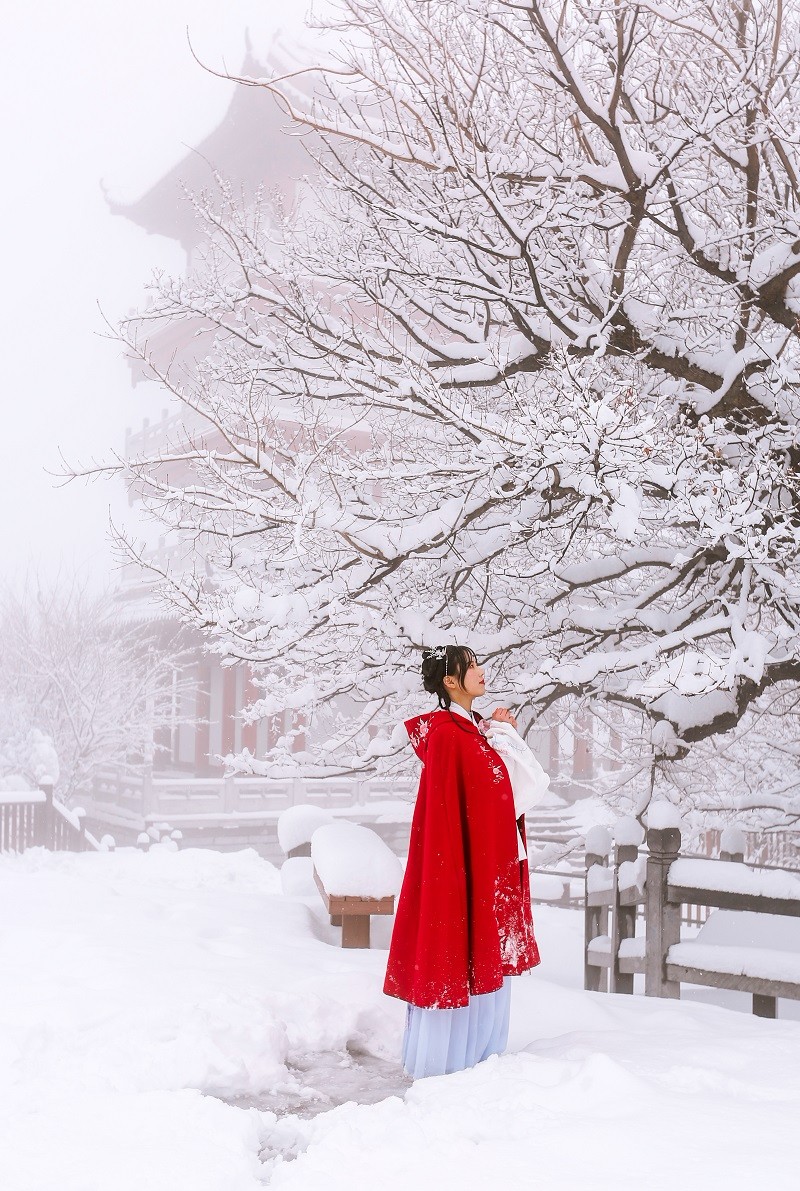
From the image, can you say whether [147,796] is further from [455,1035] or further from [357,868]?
[455,1035]

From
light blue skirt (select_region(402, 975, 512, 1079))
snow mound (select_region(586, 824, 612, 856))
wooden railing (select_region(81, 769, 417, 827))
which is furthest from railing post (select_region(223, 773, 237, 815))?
light blue skirt (select_region(402, 975, 512, 1079))

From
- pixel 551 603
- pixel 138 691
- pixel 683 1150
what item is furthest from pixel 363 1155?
pixel 138 691

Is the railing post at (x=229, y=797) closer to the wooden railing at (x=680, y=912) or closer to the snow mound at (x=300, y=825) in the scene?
the snow mound at (x=300, y=825)

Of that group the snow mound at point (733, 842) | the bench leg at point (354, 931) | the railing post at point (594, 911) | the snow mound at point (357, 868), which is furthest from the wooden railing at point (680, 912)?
the snow mound at point (733, 842)

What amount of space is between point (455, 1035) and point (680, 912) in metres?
2.70

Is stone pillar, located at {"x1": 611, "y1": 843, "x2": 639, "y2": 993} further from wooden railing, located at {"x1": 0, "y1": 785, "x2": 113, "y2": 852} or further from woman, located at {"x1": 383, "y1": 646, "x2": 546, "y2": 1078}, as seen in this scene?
wooden railing, located at {"x1": 0, "y1": 785, "x2": 113, "y2": 852}

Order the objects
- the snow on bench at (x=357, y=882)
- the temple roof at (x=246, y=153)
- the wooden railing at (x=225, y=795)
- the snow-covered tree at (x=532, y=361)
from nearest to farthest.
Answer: the snow-covered tree at (x=532, y=361)
the snow on bench at (x=357, y=882)
the wooden railing at (x=225, y=795)
the temple roof at (x=246, y=153)

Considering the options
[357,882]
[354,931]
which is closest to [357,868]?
[357,882]

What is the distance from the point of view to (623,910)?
6.83 m

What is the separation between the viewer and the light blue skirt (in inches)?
142

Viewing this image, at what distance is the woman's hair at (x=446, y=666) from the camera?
380 centimetres

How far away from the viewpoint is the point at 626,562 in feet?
18.1

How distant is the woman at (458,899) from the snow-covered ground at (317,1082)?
0.64 ft

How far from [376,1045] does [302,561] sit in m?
2.33
